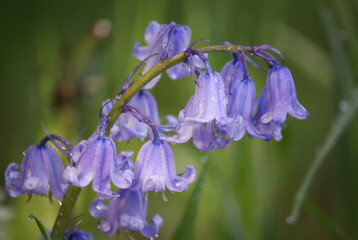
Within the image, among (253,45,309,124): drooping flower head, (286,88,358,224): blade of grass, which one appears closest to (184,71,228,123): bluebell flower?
(253,45,309,124): drooping flower head

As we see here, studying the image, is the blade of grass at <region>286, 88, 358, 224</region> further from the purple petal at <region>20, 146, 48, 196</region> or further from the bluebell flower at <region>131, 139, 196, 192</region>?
the purple petal at <region>20, 146, 48, 196</region>

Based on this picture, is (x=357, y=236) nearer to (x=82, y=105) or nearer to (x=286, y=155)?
(x=286, y=155)

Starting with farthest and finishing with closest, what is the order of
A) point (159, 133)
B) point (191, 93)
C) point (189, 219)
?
point (191, 93)
point (189, 219)
point (159, 133)

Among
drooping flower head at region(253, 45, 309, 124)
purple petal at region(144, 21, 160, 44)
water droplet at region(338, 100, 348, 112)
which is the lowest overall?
water droplet at region(338, 100, 348, 112)

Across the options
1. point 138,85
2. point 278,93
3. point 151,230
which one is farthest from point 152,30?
point 151,230

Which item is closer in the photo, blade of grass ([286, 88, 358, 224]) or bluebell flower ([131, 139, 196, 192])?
bluebell flower ([131, 139, 196, 192])

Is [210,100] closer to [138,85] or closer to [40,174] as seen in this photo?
[138,85]

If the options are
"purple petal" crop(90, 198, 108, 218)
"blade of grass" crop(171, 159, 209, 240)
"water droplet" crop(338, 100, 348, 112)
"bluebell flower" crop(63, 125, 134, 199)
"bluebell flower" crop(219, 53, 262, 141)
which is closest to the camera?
"bluebell flower" crop(63, 125, 134, 199)
